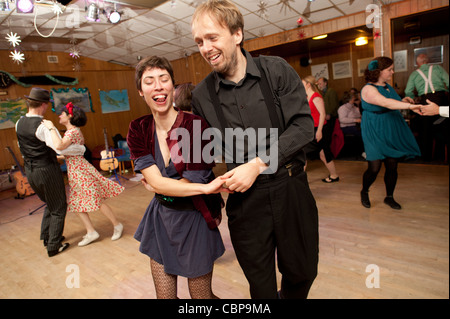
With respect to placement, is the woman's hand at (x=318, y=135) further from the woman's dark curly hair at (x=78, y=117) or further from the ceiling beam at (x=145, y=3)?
the ceiling beam at (x=145, y=3)

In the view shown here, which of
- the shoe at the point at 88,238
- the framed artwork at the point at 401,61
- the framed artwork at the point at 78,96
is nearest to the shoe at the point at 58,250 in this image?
the shoe at the point at 88,238

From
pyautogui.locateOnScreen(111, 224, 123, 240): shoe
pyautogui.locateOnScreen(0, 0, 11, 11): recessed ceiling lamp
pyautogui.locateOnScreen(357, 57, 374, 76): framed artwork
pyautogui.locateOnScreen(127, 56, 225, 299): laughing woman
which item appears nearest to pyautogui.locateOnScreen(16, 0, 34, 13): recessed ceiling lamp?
pyautogui.locateOnScreen(0, 0, 11, 11): recessed ceiling lamp

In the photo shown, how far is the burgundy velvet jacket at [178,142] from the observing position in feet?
4.03

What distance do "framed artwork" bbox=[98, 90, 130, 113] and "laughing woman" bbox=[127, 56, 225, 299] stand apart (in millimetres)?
615

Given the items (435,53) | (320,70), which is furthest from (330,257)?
(320,70)

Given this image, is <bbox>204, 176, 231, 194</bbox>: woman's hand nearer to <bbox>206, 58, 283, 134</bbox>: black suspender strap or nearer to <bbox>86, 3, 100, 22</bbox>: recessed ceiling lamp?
<bbox>206, 58, 283, 134</bbox>: black suspender strap

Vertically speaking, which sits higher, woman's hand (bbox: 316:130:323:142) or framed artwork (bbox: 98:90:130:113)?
framed artwork (bbox: 98:90:130:113)

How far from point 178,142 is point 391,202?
2.72 m

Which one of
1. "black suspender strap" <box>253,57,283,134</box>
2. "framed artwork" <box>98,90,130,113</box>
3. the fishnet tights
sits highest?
"framed artwork" <box>98,90,130,113</box>

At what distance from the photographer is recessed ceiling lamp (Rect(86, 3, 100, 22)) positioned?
89.8 inches

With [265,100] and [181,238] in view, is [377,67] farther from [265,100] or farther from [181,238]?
[181,238]

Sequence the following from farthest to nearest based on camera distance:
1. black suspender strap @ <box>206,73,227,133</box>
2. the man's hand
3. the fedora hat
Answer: the fedora hat → black suspender strap @ <box>206,73,227,133</box> → the man's hand

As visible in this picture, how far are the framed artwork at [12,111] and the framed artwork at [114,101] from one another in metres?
0.50

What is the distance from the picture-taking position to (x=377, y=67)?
9.00 feet
